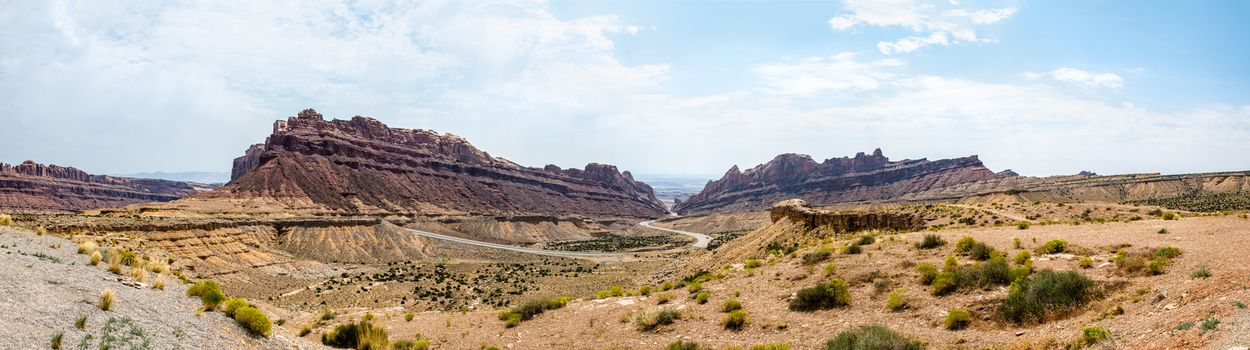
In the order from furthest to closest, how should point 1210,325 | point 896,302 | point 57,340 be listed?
point 896,302, point 57,340, point 1210,325

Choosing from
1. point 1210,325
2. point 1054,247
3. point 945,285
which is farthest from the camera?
point 1054,247

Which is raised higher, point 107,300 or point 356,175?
point 356,175

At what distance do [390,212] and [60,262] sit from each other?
12729 cm

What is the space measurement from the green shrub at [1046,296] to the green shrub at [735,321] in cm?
674

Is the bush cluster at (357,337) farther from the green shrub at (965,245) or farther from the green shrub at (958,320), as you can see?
the green shrub at (965,245)

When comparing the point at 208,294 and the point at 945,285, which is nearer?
the point at 208,294

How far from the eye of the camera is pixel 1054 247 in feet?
67.3

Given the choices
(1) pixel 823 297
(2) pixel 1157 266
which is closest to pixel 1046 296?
(2) pixel 1157 266

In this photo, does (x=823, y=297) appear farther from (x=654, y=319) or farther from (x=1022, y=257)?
(x=1022, y=257)

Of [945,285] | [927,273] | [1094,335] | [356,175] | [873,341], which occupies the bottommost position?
[873,341]

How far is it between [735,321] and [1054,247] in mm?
11319

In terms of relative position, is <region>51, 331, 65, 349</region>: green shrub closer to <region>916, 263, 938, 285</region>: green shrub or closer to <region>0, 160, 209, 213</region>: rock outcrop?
<region>916, 263, 938, 285</region>: green shrub

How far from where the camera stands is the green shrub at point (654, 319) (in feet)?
64.1

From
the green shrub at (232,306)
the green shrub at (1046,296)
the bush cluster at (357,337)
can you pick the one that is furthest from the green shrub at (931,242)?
the green shrub at (232,306)
